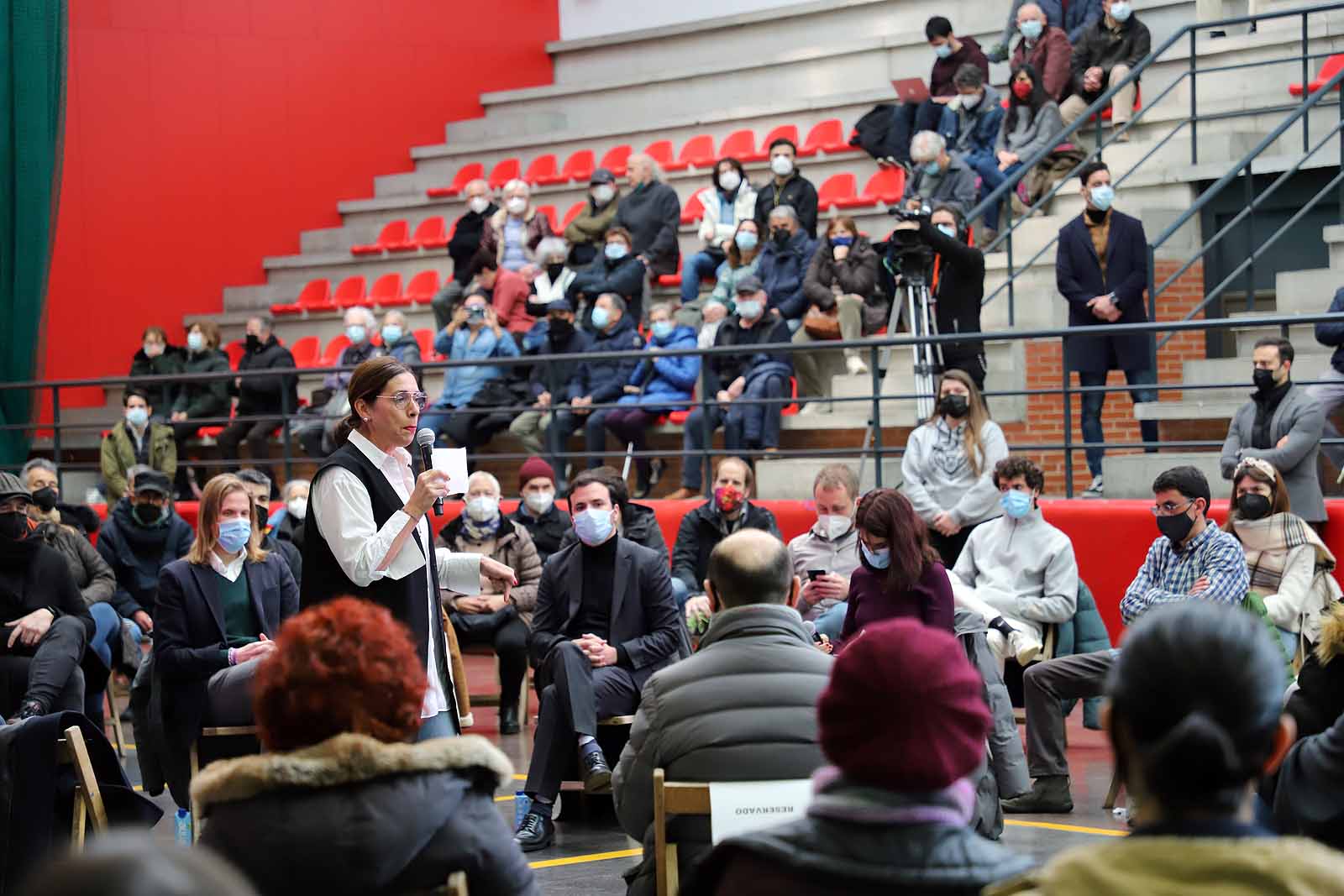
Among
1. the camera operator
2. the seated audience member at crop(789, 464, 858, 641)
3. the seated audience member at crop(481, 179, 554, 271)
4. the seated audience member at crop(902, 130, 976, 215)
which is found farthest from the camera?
the seated audience member at crop(481, 179, 554, 271)

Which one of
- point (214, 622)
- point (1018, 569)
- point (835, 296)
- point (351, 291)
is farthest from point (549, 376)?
point (214, 622)

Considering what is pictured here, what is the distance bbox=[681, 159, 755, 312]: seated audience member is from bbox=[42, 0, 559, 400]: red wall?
17.7 feet

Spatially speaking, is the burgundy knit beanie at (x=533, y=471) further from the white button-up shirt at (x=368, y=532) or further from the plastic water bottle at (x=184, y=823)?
the white button-up shirt at (x=368, y=532)

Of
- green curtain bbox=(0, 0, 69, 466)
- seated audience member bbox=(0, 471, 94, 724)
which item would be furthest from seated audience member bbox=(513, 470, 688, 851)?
green curtain bbox=(0, 0, 69, 466)

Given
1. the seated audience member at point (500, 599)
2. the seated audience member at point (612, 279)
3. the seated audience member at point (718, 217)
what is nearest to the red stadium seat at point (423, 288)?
the seated audience member at point (612, 279)

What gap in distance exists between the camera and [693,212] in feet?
47.2

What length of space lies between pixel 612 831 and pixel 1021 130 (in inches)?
302

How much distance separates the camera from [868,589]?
5945 mm

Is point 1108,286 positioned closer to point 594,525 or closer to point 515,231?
point 594,525

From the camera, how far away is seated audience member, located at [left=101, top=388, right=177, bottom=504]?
11805mm

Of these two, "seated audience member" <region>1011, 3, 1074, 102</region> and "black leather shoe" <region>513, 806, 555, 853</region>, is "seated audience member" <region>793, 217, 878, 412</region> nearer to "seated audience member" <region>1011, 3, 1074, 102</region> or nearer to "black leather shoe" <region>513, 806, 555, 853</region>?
"seated audience member" <region>1011, 3, 1074, 102</region>

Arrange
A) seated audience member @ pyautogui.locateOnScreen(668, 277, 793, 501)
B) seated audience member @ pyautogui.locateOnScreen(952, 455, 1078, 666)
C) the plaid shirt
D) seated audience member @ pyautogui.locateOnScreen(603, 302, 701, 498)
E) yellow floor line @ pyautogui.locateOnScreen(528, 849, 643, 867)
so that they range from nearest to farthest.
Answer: yellow floor line @ pyautogui.locateOnScreen(528, 849, 643, 867) → the plaid shirt → seated audience member @ pyautogui.locateOnScreen(952, 455, 1078, 666) → seated audience member @ pyautogui.locateOnScreen(668, 277, 793, 501) → seated audience member @ pyautogui.locateOnScreen(603, 302, 701, 498)

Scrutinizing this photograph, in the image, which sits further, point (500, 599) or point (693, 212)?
point (693, 212)

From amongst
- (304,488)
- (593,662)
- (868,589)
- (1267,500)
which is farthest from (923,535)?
(304,488)
